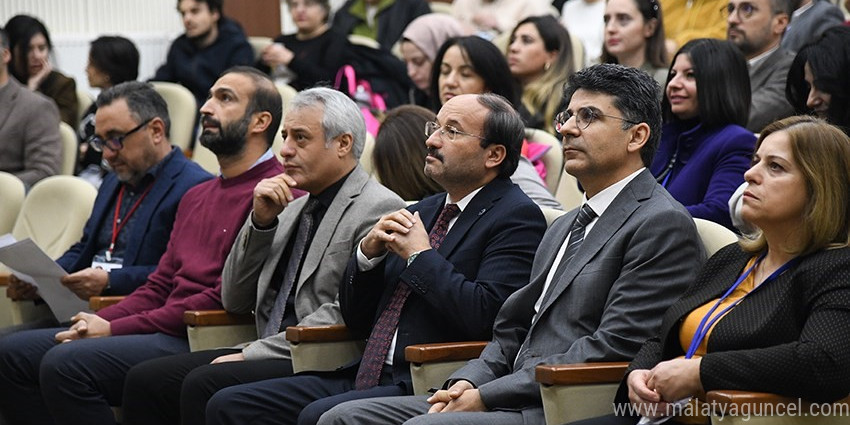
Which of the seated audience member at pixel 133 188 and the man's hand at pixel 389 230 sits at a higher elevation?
the man's hand at pixel 389 230

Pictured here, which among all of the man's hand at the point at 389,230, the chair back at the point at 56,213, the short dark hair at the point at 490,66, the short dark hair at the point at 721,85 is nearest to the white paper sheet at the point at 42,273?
the chair back at the point at 56,213

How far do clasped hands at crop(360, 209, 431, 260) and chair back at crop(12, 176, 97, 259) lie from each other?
223cm

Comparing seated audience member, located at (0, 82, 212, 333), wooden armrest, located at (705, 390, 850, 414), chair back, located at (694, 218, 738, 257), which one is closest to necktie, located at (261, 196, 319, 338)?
seated audience member, located at (0, 82, 212, 333)

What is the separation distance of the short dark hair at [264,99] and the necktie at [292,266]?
507mm

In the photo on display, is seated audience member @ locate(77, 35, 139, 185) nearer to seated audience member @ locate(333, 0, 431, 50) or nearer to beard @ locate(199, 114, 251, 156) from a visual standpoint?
seated audience member @ locate(333, 0, 431, 50)

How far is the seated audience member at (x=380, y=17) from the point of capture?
7469mm

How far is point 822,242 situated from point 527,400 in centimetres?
80

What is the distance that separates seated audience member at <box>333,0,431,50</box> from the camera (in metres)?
7.47

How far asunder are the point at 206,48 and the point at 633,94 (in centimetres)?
436

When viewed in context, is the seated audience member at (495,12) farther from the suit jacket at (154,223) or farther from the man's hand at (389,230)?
the man's hand at (389,230)

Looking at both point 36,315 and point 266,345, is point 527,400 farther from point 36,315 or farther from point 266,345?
point 36,315

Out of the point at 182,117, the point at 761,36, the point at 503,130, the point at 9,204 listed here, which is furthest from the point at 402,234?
the point at 182,117

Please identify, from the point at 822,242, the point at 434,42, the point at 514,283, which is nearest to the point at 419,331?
the point at 514,283

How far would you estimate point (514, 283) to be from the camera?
11.4 feet
